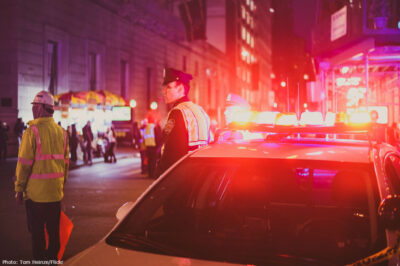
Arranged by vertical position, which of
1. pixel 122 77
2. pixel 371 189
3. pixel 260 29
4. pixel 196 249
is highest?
pixel 260 29

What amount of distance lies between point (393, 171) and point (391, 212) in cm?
99

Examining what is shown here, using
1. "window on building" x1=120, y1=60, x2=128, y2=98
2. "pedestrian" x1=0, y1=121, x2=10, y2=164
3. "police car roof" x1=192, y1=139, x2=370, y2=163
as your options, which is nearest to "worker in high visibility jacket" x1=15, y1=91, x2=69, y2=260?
"police car roof" x1=192, y1=139, x2=370, y2=163

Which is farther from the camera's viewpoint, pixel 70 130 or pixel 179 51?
pixel 179 51

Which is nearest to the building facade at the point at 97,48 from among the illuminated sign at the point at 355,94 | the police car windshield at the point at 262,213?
the illuminated sign at the point at 355,94

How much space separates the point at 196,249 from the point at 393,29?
44.8 feet

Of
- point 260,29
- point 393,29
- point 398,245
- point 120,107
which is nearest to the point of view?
point 398,245

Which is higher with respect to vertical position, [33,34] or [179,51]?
[179,51]

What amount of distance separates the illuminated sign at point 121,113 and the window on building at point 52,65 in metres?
4.39

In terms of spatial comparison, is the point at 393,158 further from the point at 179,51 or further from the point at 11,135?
the point at 179,51

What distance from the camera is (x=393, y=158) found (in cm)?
336

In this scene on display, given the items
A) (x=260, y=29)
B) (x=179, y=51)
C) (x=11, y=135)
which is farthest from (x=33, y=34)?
(x=260, y=29)

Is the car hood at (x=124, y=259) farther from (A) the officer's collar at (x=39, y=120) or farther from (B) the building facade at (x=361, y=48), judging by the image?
(B) the building facade at (x=361, y=48)

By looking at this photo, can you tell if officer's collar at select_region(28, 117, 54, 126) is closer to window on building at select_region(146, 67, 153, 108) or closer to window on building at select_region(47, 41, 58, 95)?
window on building at select_region(47, 41, 58, 95)

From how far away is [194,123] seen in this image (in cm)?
477
